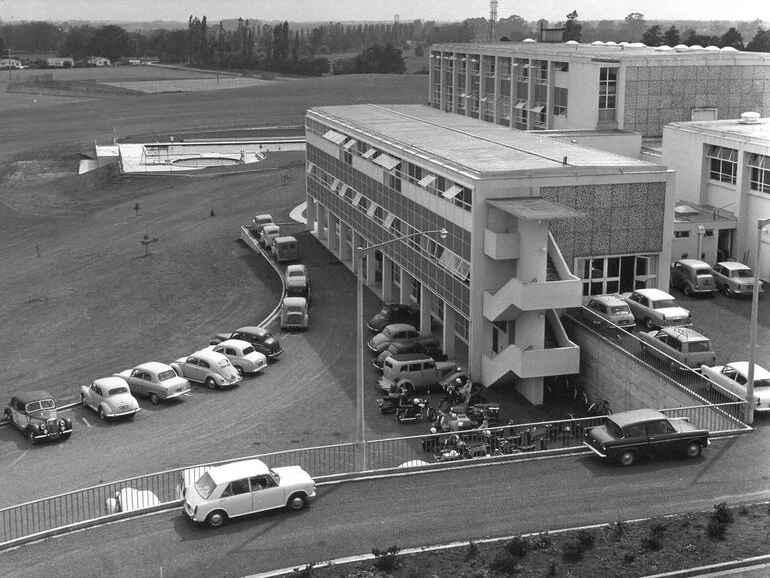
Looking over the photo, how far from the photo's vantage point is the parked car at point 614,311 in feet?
125

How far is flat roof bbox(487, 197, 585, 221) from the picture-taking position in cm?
3506

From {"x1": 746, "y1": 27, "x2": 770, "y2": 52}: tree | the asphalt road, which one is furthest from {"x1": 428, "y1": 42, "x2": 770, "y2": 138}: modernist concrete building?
{"x1": 746, "y1": 27, "x2": 770, "y2": 52}: tree

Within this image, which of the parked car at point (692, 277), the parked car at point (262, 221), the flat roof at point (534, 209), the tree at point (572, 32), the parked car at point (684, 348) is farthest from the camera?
the tree at point (572, 32)

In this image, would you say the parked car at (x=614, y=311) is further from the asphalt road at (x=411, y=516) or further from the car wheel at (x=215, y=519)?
the car wheel at (x=215, y=519)

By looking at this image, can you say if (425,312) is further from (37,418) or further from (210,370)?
(37,418)

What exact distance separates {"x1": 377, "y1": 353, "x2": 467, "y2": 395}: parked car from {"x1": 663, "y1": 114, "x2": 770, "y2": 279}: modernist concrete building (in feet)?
44.9

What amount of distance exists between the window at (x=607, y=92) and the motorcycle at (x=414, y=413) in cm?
3369

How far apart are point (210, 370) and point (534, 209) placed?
500 inches

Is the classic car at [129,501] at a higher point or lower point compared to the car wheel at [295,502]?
lower

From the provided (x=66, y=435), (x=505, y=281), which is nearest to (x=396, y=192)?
(x=505, y=281)

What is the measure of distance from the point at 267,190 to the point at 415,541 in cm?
6332

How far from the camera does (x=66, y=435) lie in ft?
113

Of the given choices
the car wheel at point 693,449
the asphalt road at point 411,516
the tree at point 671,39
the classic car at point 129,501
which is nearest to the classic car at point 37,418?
the classic car at point 129,501

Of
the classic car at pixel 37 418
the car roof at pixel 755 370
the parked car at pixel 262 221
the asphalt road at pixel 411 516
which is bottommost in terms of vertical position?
the classic car at pixel 37 418
